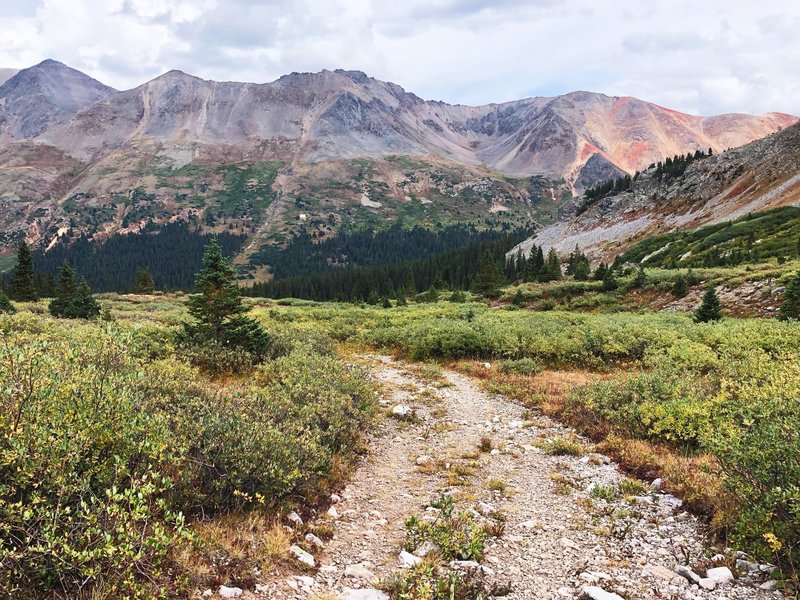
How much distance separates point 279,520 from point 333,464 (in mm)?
2589

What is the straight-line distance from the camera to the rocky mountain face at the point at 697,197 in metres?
90.9

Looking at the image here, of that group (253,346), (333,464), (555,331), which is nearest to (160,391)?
(333,464)

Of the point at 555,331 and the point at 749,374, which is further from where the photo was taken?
the point at 555,331

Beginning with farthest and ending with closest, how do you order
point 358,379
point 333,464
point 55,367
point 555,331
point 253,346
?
point 555,331
point 253,346
point 358,379
point 333,464
point 55,367

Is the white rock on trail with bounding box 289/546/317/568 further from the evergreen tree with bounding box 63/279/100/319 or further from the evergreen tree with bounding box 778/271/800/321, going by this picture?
the evergreen tree with bounding box 63/279/100/319

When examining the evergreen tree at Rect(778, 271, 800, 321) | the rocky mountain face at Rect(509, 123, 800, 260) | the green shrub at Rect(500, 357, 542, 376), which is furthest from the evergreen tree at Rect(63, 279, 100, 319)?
the rocky mountain face at Rect(509, 123, 800, 260)

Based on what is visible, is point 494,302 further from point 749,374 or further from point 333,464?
point 333,464

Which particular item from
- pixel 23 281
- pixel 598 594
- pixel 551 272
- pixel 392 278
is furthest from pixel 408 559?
pixel 392 278

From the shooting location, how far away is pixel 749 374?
13812 mm

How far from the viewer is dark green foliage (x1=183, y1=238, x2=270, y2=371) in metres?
19.8

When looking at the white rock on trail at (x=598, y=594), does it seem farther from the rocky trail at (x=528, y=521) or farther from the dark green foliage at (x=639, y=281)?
the dark green foliage at (x=639, y=281)

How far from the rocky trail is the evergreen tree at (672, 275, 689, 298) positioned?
3320 cm

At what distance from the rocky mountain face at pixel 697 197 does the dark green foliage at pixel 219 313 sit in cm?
9327

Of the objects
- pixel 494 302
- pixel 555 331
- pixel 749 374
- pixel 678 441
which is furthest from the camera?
pixel 494 302
